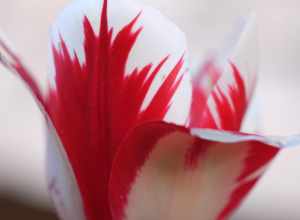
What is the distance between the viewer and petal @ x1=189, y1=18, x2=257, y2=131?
0.34 m

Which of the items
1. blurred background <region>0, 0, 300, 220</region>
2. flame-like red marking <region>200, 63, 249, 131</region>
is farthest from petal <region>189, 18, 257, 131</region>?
blurred background <region>0, 0, 300, 220</region>

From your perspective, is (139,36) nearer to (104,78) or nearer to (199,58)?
(104,78)

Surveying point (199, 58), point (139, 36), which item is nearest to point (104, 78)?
point (139, 36)

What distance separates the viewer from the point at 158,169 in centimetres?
27

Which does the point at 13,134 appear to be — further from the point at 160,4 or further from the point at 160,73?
the point at 160,73

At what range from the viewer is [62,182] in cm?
30

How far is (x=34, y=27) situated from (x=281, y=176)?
0.31m

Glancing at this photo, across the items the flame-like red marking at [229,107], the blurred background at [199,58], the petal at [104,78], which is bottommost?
the blurred background at [199,58]

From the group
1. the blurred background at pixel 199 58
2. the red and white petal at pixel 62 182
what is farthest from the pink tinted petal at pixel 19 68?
the blurred background at pixel 199 58

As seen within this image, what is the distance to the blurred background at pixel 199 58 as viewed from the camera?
541 millimetres

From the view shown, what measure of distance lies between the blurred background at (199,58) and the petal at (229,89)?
0.51 ft

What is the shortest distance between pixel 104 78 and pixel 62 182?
0.06 metres

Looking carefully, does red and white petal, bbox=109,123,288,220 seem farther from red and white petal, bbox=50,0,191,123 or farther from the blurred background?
the blurred background

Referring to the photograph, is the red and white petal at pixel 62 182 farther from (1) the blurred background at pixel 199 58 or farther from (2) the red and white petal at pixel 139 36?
(1) the blurred background at pixel 199 58
